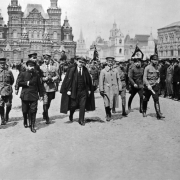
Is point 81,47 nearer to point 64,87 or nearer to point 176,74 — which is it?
point 176,74

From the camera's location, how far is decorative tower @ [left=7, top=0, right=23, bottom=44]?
82125 mm

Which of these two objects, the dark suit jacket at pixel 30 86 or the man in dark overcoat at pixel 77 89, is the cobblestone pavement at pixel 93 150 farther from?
the dark suit jacket at pixel 30 86

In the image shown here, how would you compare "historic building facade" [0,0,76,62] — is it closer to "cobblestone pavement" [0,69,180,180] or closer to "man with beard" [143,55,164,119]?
"man with beard" [143,55,164,119]

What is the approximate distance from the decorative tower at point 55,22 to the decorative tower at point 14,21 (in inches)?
298

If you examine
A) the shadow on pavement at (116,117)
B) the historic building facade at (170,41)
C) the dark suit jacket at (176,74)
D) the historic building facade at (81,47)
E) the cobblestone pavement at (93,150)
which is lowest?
the cobblestone pavement at (93,150)

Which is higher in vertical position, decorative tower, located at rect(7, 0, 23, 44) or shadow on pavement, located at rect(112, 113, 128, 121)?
decorative tower, located at rect(7, 0, 23, 44)

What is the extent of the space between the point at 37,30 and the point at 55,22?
5.01m

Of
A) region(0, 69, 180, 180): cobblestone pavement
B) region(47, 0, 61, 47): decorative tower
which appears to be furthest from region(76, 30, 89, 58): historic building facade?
region(0, 69, 180, 180): cobblestone pavement

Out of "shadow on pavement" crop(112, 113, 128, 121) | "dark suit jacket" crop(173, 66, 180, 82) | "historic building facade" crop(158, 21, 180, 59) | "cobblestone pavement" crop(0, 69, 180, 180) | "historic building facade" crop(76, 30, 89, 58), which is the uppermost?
"historic building facade" crop(76, 30, 89, 58)

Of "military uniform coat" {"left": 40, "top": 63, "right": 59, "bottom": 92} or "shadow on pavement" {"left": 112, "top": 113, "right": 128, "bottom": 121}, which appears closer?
"military uniform coat" {"left": 40, "top": 63, "right": 59, "bottom": 92}

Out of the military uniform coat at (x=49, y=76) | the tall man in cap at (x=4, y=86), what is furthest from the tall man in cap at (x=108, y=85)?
the tall man in cap at (x=4, y=86)

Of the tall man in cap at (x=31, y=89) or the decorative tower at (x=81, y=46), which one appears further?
the decorative tower at (x=81, y=46)

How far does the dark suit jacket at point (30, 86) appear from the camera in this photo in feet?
24.8

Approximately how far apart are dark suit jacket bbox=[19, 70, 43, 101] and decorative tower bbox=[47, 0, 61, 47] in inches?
3025
